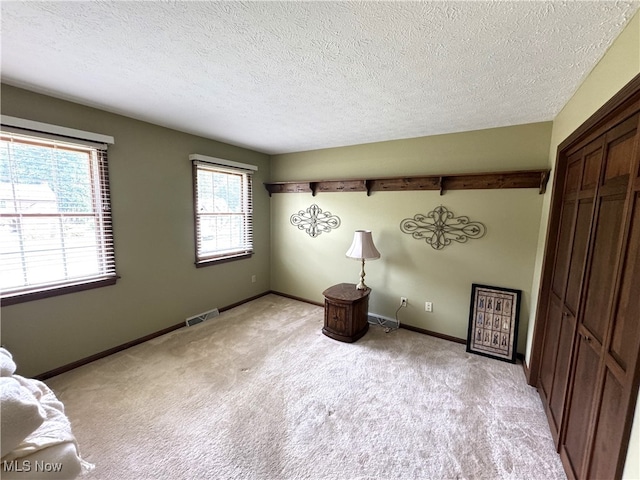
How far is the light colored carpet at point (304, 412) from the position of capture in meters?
1.52

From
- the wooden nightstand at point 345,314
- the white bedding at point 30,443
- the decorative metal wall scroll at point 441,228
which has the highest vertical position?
the decorative metal wall scroll at point 441,228

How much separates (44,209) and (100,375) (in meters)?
1.47

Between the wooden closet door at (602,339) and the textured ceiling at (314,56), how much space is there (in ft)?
2.02

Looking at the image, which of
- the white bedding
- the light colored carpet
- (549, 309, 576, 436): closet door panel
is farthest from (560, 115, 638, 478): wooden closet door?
the white bedding

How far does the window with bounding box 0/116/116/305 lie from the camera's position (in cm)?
196

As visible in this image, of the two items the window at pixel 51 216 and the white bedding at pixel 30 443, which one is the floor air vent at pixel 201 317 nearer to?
the window at pixel 51 216

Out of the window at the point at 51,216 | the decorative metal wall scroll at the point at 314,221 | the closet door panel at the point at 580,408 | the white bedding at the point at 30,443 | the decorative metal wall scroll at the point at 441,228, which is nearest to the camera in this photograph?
the white bedding at the point at 30,443

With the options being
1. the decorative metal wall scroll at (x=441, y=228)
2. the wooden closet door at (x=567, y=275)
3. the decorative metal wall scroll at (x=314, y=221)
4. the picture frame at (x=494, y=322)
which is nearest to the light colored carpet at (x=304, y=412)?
the picture frame at (x=494, y=322)

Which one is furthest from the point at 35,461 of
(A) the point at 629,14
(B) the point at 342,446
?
(A) the point at 629,14

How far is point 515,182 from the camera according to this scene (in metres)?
2.56

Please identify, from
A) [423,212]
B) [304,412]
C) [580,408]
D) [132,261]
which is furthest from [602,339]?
[132,261]

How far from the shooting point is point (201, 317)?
338 cm

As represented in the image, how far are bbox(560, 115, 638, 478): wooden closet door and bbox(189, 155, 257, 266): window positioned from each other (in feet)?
11.5

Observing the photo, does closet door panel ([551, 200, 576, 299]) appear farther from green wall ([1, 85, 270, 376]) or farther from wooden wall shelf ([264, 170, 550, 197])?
green wall ([1, 85, 270, 376])
